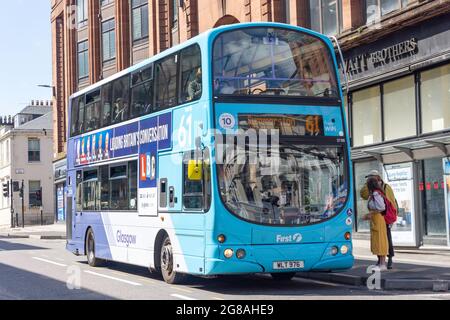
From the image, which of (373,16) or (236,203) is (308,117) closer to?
(236,203)

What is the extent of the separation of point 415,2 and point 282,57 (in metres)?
9.04

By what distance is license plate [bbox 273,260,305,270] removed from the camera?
40.4ft

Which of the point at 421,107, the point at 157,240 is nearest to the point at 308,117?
the point at 157,240

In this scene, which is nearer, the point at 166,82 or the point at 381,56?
the point at 166,82

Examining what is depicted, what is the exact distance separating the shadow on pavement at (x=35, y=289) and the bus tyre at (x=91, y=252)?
1903 millimetres

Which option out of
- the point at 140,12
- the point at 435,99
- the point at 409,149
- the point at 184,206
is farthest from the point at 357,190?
the point at 140,12

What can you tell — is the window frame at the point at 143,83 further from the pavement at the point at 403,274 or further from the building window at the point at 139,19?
the building window at the point at 139,19

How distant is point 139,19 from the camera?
4294cm

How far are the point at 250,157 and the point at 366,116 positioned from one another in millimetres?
12212

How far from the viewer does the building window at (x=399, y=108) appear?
21.3 m

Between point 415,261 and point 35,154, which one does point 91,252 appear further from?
point 35,154

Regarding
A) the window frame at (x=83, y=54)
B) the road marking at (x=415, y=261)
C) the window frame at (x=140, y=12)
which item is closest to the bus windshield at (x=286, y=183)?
the road marking at (x=415, y=261)

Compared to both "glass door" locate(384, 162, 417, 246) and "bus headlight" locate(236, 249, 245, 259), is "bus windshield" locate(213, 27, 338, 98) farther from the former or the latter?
"glass door" locate(384, 162, 417, 246)

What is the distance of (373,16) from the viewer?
75.2ft
